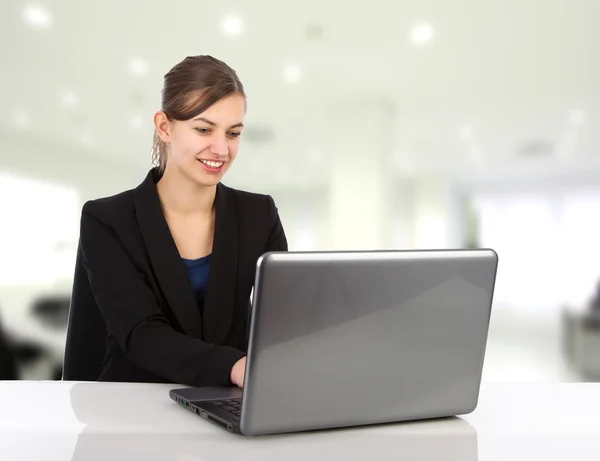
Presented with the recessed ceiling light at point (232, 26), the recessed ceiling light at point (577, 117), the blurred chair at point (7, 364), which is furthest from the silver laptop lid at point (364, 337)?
the recessed ceiling light at point (577, 117)

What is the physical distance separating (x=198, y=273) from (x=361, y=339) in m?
0.74

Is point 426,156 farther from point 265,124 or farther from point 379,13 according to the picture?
point 379,13

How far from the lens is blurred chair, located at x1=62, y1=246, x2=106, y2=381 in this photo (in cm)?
144

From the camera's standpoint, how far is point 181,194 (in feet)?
4.82

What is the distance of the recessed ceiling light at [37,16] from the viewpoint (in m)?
5.33

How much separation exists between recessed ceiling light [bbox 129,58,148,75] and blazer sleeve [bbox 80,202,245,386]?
529 cm

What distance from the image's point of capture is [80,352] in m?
1.45

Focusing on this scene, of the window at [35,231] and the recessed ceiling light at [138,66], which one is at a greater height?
the recessed ceiling light at [138,66]

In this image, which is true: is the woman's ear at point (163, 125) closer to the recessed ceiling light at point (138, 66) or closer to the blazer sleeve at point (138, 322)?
the blazer sleeve at point (138, 322)

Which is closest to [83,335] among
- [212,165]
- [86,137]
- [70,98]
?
[212,165]

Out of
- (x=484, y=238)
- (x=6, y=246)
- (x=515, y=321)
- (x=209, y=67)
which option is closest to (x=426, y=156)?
(x=515, y=321)

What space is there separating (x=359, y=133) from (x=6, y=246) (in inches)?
205

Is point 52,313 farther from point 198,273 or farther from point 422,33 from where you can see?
point 198,273

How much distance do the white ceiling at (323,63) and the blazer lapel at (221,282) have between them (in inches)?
158
